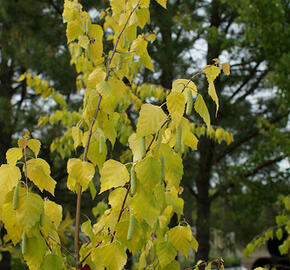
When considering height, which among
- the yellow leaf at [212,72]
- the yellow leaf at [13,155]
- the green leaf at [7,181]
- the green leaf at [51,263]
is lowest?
the green leaf at [51,263]

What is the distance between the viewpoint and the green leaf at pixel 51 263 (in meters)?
0.88

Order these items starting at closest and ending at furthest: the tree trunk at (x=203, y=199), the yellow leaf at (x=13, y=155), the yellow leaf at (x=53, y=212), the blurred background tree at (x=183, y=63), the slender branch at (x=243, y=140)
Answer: the yellow leaf at (x=13, y=155)
the yellow leaf at (x=53, y=212)
the blurred background tree at (x=183, y=63)
the tree trunk at (x=203, y=199)
the slender branch at (x=243, y=140)

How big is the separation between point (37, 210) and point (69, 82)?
12.7 ft

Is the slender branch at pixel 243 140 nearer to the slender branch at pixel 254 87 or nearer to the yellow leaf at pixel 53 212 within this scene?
the slender branch at pixel 254 87

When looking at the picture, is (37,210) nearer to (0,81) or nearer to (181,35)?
(0,81)

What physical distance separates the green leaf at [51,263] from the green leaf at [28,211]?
0.14 meters

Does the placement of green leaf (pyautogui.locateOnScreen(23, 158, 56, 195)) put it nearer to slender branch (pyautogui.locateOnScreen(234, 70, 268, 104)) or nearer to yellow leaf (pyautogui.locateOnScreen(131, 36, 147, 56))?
yellow leaf (pyautogui.locateOnScreen(131, 36, 147, 56))

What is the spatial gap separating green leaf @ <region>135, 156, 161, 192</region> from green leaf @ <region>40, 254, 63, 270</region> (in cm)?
32

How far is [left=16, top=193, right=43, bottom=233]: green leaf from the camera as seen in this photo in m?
0.77

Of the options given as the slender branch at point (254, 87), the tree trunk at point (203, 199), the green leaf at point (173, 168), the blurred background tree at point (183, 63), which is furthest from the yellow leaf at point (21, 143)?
the slender branch at point (254, 87)

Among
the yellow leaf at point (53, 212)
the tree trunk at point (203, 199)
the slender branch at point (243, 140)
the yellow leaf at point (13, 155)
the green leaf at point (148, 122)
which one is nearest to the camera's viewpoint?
the green leaf at point (148, 122)

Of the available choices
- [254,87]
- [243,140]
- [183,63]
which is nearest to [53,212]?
[183,63]

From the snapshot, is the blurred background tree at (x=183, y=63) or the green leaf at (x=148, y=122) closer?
the green leaf at (x=148, y=122)

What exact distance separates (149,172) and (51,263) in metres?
0.36
